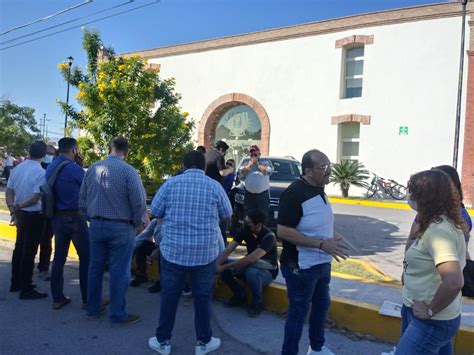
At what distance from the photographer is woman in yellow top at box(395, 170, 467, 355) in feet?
7.63

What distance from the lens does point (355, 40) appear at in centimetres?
1816

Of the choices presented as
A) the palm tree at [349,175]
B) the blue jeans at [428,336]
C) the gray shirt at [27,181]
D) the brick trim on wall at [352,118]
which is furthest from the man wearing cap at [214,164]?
the brick trim on wall at [352,118]

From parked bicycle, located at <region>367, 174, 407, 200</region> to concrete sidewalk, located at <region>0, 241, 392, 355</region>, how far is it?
45.4 feet

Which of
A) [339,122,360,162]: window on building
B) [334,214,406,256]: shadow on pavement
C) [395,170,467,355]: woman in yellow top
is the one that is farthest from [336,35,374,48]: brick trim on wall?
[395,170,467,355]: woman in yellow top

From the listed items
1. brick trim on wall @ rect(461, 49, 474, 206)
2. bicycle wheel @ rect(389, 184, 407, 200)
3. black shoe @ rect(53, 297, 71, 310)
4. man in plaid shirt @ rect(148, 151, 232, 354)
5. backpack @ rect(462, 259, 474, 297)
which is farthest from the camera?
bicycle wheel @ rect(389, 184, 407, 200)

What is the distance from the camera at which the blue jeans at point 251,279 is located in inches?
187

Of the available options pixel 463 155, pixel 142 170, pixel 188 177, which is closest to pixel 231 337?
pixel 188 177

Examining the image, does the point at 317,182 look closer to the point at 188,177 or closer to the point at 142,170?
the point at 188,177

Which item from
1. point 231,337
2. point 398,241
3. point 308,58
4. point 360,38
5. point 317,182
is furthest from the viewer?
point 308,58

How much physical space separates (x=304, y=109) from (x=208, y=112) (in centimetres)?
530

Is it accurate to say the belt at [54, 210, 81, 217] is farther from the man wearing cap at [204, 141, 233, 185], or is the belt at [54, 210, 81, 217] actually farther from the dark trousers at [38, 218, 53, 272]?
the man wearing cap at [204, 141, 233, 185]

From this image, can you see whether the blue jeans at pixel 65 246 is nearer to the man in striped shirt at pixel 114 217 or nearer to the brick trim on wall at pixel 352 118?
the man in striped shirt at pixel 114 217

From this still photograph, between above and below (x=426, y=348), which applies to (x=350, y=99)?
above

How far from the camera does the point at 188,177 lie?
12.2 ft
